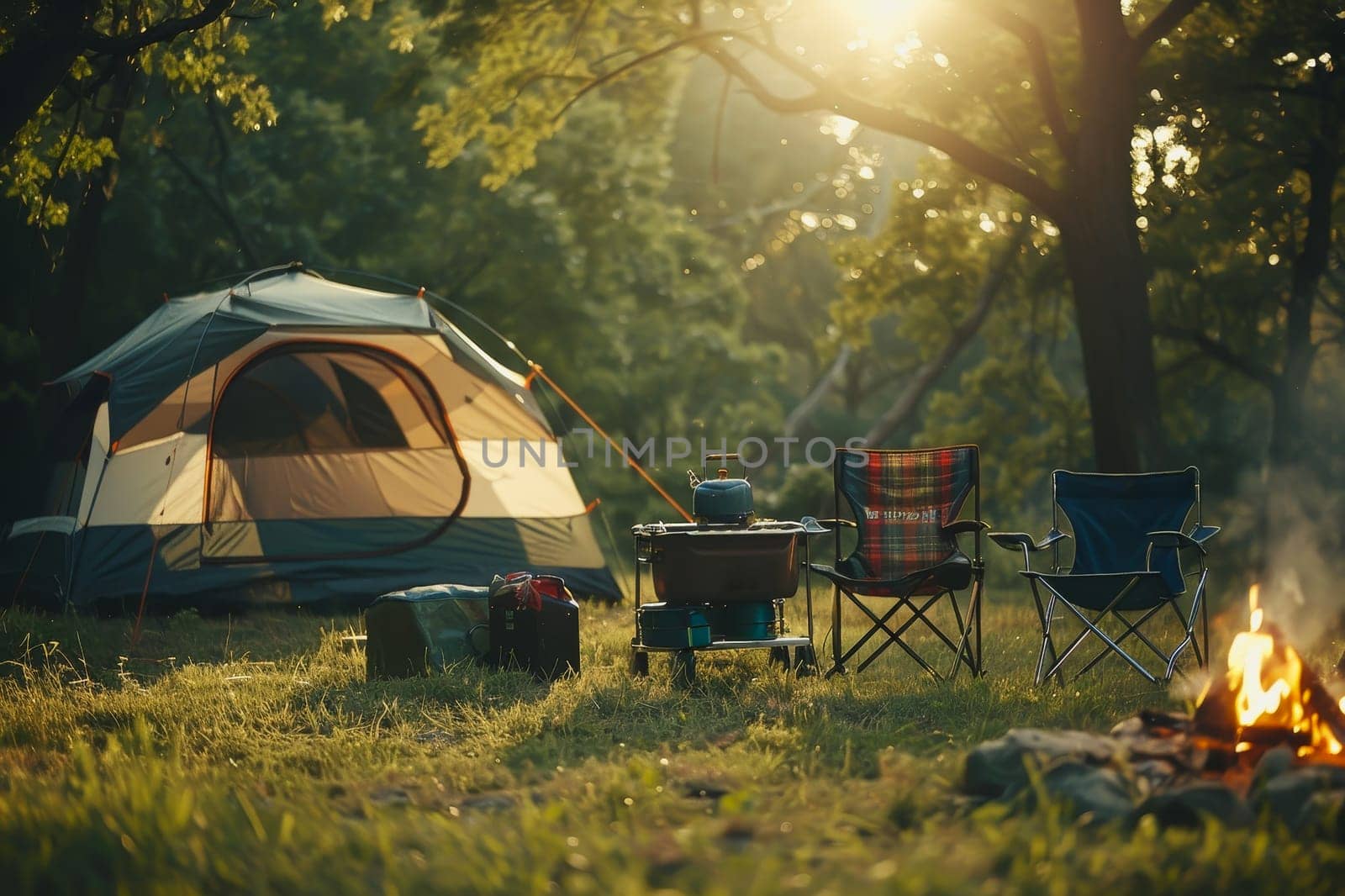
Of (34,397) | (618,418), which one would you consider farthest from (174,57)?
(618,418)

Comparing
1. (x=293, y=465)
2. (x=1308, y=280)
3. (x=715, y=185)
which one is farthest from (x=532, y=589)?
(x=715, y=185)

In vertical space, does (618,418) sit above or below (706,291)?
below

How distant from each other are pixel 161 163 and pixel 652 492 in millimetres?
6318

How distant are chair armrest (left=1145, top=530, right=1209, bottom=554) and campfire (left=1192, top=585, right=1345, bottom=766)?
1.34 meters

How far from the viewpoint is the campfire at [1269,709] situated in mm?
3291

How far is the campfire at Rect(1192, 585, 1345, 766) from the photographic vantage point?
3291 mm

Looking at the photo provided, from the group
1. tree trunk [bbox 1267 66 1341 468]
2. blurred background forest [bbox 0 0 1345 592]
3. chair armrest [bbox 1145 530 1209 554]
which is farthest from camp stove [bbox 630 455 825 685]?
tree trunk [bbox 1267 66 1341 468]

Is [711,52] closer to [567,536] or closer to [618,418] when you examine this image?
[567,536]

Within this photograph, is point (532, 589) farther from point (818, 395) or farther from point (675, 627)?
point (818, 395)

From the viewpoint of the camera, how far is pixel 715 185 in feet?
42.3

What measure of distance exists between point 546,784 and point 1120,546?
282 cm

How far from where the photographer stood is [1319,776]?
2936 millimetres

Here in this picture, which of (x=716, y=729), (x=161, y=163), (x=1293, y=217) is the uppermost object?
(x=161, y=163)

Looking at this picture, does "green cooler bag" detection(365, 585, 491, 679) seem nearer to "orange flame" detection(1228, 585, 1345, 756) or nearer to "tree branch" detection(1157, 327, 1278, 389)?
"orange flame" detection(1228, 585, 1345, 756)
